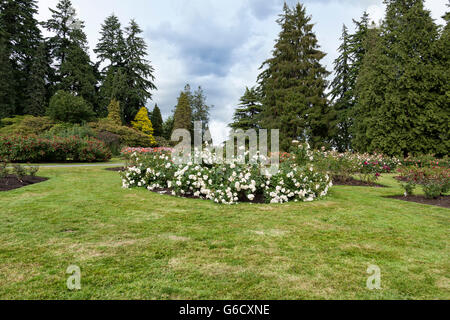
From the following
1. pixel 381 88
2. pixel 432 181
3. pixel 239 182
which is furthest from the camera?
pixel 381 88

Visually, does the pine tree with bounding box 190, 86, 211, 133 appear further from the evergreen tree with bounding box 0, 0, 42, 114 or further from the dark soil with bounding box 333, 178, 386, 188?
the dark soil with bounding box 333, 178, 386, 188

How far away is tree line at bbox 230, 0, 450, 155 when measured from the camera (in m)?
14.7

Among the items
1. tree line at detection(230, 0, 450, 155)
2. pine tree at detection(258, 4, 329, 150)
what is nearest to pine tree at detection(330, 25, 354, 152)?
tree line at detection(230, 0, 450, 155)

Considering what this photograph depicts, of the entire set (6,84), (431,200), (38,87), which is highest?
(38,87)

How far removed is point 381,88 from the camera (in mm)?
16594

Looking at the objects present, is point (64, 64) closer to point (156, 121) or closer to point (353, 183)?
point (156, 121)

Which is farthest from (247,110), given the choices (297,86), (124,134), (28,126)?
(28,126)

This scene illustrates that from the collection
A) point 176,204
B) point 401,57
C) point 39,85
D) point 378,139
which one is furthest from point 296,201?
point 39,85

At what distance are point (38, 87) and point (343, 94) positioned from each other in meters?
33.1

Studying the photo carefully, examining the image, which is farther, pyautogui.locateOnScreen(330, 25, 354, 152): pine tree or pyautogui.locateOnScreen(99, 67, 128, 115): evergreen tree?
pyautogui.locateOnScreen(99, 67, 128, 115): evergreen tree

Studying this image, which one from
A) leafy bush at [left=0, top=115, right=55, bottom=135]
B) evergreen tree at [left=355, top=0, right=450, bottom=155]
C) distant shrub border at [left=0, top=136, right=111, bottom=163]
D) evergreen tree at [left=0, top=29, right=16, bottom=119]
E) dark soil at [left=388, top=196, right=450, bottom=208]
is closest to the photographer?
dark soil at [left=388, top=196, right=450, bottom=208]

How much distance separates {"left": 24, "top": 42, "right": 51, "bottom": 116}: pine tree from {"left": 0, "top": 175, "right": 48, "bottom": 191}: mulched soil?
989 inches

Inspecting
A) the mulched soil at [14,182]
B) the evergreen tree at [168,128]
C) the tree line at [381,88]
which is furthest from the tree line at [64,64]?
the mulched soil at [14,182]

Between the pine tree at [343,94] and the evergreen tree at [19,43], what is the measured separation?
3242 centimetres
